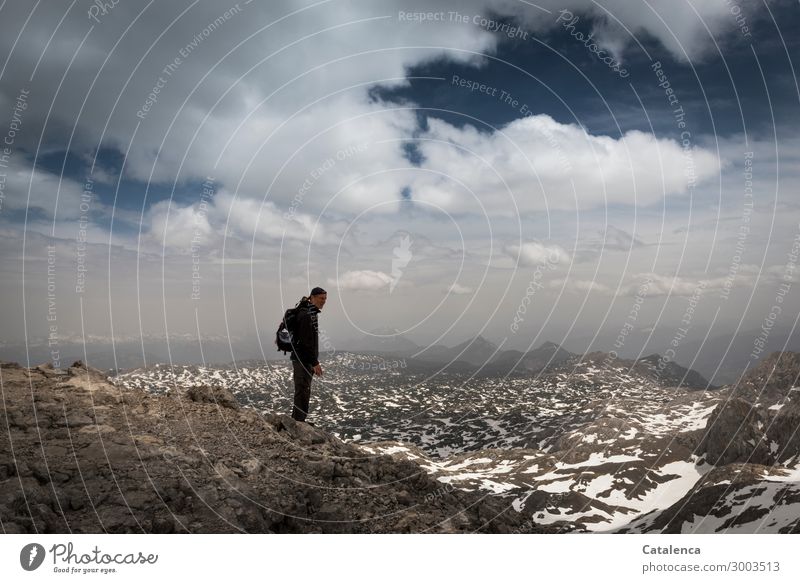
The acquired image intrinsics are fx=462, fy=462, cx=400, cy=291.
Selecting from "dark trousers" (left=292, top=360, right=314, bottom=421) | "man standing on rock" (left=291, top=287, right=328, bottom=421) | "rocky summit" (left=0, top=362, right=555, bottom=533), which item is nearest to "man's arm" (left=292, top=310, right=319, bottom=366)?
"man standing on rock" (left=291, top=287, right=328, bottom=421)

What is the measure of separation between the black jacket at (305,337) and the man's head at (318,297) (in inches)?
8.2

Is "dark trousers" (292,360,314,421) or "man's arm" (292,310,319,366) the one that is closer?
"man's arm" (292,310,319,366)

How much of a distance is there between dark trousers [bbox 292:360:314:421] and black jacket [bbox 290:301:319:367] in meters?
0.35

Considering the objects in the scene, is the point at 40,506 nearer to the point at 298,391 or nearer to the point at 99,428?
the point at 99,428

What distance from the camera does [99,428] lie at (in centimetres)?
1364

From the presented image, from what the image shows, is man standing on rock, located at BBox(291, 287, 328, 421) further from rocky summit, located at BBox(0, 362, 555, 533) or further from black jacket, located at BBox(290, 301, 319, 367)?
rocky summit, located at BBox(0, 362, 555, 533)

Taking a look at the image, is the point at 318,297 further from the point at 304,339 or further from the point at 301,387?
the point at 301,387

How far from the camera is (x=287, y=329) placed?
56.3 ft

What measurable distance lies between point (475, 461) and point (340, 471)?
193 m

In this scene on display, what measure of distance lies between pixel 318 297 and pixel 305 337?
1533mm

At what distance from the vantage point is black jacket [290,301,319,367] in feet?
55.2

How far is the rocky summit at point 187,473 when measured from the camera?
1104 cm

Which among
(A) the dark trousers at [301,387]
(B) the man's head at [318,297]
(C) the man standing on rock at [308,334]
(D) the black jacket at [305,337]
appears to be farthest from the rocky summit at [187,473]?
(B) the man's head at [318,297]

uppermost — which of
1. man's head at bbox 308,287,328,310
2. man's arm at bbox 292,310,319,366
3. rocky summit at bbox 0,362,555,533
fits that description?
man's head at bbox 308,287,328,310
